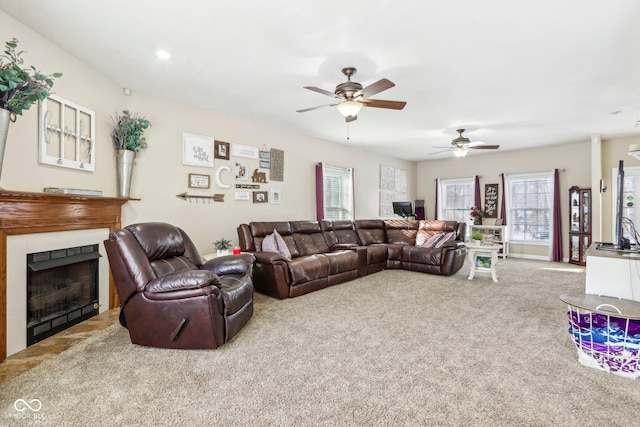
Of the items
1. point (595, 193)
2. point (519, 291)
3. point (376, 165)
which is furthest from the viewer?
point (376, 165)

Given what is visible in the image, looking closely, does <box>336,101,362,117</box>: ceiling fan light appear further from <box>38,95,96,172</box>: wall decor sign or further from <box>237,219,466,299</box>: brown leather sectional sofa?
<box>38,95,96,172</box>: wall decor sign

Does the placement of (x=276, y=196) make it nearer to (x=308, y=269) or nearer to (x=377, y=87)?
(x=308, y=269)

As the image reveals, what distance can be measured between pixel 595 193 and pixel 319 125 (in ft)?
18.0

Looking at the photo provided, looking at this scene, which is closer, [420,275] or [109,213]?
[109,213]

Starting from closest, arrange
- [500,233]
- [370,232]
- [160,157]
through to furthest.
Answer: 1. [160,157]
2. [370,232]
3. [500,233]

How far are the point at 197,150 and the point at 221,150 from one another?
37 cm

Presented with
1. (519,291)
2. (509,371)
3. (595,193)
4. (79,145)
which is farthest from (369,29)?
(595,193)

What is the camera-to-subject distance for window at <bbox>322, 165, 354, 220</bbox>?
6523 mm

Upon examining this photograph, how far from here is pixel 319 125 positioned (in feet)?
17.2

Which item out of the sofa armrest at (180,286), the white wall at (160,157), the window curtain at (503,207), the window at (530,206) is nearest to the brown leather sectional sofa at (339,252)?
Answer: the white wall at (160,157)

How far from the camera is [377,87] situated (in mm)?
2832

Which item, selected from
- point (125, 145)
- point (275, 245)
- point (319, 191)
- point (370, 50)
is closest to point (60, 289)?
point (125, 145)

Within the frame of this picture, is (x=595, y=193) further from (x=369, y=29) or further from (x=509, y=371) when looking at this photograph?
(x=369, y=29)

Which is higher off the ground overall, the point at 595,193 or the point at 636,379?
the point at 595,193
